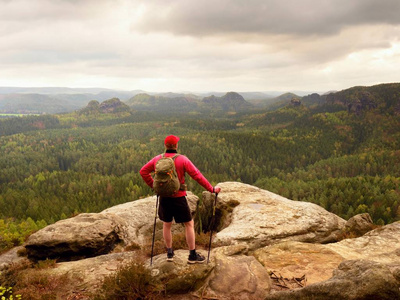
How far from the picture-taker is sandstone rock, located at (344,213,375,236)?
20538mm

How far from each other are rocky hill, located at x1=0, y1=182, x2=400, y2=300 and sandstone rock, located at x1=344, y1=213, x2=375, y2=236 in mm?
74

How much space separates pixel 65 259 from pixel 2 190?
455 ft

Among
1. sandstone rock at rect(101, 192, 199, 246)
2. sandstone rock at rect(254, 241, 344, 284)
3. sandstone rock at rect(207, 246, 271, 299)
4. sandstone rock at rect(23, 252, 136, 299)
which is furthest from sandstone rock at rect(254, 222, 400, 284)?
sandstone rock at rect(101, 192, 199, 246)

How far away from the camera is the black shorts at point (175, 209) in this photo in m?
10.2

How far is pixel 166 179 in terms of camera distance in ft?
30.9

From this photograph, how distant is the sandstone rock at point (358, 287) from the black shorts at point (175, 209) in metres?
4.66

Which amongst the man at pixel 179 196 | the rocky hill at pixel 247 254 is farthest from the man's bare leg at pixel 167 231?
the rocky hill at pixel 247 254

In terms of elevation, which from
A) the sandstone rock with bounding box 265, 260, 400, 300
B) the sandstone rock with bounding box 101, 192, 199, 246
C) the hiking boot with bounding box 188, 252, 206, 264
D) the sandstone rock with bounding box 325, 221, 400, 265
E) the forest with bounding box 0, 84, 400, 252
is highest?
the sandstone rock with bounding box 265, 260, 400, 300

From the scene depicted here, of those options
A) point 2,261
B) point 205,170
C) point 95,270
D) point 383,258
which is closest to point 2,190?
point 205,170

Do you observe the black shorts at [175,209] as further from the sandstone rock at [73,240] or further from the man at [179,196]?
the sandstone rock at [73,240]

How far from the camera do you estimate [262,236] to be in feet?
58.9

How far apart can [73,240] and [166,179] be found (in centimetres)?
1096

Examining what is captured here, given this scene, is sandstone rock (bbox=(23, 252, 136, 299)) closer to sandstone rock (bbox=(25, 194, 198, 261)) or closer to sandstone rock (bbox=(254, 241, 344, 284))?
sandstone rock (bbox=(25, 194, 198, 261))

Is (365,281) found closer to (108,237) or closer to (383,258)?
(383,258)
